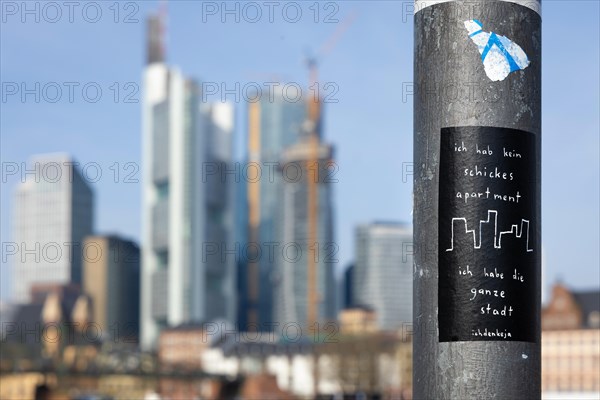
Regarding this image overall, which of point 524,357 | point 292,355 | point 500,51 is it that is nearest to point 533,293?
point 524,357

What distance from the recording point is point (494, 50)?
20.9 feet

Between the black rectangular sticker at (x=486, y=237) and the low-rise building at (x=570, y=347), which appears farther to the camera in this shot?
the low-rise building at (x=570, y=347)

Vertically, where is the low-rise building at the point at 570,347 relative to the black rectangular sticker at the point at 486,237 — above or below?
below

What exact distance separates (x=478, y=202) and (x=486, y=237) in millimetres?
179

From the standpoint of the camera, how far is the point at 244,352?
562ft

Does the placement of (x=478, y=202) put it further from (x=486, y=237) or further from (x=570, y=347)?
(x=570, y=347)

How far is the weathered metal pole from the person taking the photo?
20.5 ft

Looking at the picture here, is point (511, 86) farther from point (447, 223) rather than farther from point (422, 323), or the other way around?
point (422, 323)

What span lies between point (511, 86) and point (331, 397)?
131 meters

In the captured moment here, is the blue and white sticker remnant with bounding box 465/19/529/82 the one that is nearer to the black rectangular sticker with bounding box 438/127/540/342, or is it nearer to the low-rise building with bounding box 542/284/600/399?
the black rectangular sticker with bounding box 438/127/540/342

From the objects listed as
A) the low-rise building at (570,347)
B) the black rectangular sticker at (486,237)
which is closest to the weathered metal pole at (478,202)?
the black rectangular sticker at (486,237)

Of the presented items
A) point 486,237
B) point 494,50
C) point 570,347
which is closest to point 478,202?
point 486,237

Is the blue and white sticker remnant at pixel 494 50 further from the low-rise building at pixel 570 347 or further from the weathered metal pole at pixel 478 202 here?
the low-rise building at pixel 570 347

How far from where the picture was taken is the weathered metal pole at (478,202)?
6.24 m
